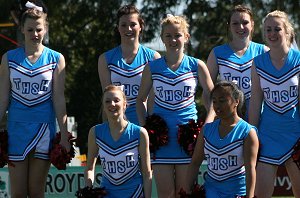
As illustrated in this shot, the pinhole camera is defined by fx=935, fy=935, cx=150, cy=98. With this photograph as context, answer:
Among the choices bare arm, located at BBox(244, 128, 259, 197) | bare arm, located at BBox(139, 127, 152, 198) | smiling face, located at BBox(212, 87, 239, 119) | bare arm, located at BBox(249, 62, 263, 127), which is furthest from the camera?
bare arm, located at BBox(249, 62, 263, 127)

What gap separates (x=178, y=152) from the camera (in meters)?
8.03

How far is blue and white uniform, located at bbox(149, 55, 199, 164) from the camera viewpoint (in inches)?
316

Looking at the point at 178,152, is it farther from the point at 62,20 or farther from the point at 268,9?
the point at 62,20

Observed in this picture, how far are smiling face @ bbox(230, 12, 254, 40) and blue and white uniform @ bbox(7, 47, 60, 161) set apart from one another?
5.35 feet

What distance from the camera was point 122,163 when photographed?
24.1ft

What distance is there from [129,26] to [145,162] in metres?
1.52

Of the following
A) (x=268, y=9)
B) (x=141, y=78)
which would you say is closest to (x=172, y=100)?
(x=141, y=78)

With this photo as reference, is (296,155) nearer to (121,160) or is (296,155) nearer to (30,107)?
(121,160)

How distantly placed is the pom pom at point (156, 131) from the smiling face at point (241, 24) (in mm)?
1093

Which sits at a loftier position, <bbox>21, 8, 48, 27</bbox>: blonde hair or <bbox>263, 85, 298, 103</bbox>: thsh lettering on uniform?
<bbox>21, 8, 48, 27</bbox>: blonde hair

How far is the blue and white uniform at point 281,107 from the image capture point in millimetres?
7711

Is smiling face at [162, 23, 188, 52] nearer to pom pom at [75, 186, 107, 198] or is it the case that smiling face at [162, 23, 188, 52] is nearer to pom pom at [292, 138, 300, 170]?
pom pom at [292, 138, 300, 170]

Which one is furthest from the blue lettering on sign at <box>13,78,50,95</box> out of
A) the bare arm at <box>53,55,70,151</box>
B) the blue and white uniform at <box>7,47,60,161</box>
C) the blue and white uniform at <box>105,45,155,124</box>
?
the blue and white uniform at <box>105,45,155,124</box>

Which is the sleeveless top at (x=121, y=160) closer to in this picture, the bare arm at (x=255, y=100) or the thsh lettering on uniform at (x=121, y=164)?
the thsh lettering on uniform at (x=121, y=164)
